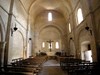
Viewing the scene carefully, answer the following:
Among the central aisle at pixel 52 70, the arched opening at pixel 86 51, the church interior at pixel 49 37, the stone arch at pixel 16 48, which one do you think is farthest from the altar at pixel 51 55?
the central aisle at pixel 52 70

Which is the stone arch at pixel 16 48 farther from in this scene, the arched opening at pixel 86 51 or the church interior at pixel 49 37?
the arched opening at pixel 86 51

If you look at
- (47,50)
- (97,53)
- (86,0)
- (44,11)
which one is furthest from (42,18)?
(97,53)

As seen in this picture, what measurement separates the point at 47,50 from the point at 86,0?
55.3 ft

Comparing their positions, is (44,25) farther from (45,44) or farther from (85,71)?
(85,71)

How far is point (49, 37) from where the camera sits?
2672 cm

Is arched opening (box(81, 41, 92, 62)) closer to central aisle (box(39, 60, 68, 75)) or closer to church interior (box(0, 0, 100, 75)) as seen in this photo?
church interior (box(0, 0, 100, 75))

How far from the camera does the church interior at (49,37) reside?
8340 millimetres

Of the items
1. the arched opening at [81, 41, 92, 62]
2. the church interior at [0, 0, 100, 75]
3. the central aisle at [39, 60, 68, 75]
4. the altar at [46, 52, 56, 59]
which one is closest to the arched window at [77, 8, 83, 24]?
the church interior at [0, 0, 100, 75]

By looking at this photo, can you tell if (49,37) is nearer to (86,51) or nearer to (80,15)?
(80,15)

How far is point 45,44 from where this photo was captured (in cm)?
2597

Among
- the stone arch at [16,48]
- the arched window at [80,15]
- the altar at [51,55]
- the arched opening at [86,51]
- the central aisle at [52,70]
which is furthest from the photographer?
the altar at [51,55]

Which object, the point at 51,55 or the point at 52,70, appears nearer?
the point at 52,70

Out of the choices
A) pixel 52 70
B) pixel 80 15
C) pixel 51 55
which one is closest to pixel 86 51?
pixel 80 15

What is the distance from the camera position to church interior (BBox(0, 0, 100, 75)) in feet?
27.4
